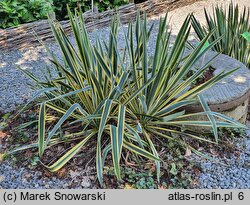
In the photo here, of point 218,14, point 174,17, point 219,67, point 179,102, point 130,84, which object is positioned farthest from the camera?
point 174,17

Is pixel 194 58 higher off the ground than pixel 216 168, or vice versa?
pixel 194 58

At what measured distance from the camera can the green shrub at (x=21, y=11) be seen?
4.77 meters

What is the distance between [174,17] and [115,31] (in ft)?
10.3

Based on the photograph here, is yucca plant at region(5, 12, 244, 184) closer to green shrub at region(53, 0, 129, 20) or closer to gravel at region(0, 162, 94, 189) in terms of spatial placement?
gravel at region(0, 162, 94, 189)

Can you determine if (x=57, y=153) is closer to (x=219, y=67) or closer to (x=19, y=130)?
(x=19, y=130)

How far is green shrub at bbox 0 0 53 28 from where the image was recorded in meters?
4.77

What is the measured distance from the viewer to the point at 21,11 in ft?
15.9

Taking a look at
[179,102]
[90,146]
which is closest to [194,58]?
[179,102]

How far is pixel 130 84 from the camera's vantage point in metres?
2.78

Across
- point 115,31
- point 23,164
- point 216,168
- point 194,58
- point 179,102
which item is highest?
point 115,31

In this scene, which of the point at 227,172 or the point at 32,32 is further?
the point at 32,32

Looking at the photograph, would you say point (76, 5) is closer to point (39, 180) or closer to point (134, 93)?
point (134, 93)

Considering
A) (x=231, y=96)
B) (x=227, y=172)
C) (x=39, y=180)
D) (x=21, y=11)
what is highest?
(x=21, y=11)

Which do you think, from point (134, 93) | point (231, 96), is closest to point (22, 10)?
point (134, 93)
